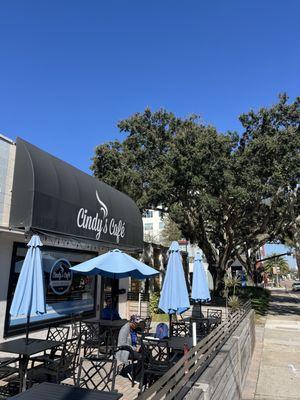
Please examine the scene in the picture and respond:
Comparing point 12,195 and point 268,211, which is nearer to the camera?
point 12,195

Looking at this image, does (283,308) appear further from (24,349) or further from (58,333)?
(24,349)

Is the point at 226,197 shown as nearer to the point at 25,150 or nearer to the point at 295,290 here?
the point at 25,150

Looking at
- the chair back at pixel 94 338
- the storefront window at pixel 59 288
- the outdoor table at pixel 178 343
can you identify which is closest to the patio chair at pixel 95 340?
the chair back at pixel 94 338

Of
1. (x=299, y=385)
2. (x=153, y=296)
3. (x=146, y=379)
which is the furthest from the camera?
(x=153, y=296)

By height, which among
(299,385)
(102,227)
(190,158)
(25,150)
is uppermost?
(190,158)

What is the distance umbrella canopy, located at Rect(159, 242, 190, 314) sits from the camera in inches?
298

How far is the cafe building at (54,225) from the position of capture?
8.45 meters

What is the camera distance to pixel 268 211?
24344mm

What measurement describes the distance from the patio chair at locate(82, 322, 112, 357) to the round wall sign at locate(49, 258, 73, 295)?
70.3 inches

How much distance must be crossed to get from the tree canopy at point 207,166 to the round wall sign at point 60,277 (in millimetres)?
9625

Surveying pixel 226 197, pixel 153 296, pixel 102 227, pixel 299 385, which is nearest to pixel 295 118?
pixel 226 197

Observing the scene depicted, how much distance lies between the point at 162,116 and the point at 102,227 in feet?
43.1

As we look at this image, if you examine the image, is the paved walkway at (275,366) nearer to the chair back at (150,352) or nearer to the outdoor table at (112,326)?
the chair back at (150,352)

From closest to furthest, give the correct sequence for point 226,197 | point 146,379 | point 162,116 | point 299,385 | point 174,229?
point 146,379 → point 299,385 → point 226,197 → point 162,116 → point 174,229
